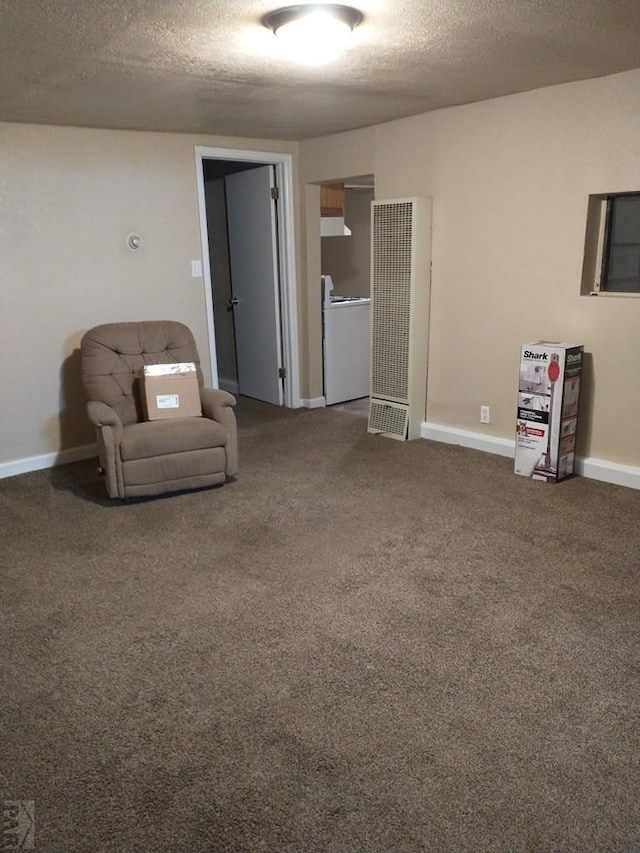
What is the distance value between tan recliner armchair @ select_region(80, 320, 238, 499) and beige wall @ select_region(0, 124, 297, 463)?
0.40 meters

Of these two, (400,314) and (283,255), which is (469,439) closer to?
(400,314)

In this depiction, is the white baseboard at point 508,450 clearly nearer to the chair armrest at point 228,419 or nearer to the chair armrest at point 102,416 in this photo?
the chair armrest at point 228,419

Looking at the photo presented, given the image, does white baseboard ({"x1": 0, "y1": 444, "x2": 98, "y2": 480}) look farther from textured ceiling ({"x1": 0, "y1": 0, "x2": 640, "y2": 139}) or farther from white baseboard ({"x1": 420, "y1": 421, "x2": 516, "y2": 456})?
white baseboard ({"x1": 420, "y1": 421, "x2": 516, "y2": 456})

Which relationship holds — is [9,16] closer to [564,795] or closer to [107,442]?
[107,442]

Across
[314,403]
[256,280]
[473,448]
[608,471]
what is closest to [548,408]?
[608,471]

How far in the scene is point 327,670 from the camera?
2223 mm

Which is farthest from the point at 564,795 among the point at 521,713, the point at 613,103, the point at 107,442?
the point at 613,103

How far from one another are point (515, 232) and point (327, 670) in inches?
117

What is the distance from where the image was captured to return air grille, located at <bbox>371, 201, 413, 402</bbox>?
4.50m

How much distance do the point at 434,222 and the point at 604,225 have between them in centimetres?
116

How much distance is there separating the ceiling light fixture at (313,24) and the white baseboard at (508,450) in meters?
2.64

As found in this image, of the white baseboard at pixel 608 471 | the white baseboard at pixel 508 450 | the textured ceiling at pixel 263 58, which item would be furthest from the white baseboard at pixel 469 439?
the textured ceiling at pixel 263 58

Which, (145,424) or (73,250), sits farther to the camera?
(73,250)

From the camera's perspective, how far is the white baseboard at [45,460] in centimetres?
429
